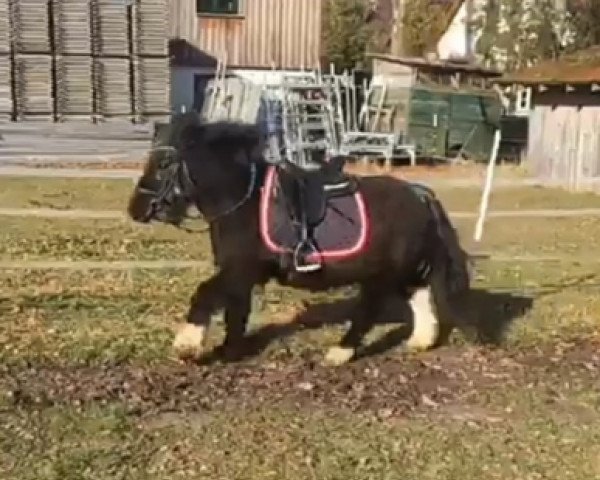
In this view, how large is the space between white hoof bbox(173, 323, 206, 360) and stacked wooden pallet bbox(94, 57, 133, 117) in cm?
2565

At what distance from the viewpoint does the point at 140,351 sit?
9125 mm

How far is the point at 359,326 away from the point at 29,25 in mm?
26062

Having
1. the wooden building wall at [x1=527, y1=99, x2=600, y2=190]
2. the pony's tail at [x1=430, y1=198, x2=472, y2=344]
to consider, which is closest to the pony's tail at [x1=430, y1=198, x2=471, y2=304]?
the pony's tail at [x1=430, y1=198, x2=472, y2=344]

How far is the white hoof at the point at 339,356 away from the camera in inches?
A: 351

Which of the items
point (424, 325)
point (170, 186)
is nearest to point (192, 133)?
point (170, 186)

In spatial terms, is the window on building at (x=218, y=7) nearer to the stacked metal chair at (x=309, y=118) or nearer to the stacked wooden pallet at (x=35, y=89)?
the stacked metal chair at (x=309, y=118)

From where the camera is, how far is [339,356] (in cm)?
895

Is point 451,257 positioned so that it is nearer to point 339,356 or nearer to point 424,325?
point 424,325

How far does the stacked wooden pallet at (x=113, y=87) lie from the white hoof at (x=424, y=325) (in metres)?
25.1

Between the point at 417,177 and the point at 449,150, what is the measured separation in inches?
239

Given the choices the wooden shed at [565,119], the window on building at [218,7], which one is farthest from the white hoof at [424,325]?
the window on building at [218,7]

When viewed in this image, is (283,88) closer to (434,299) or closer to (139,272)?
(139,272)

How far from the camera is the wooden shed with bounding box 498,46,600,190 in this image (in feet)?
91.0

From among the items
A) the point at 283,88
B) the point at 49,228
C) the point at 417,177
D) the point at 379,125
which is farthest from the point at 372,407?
the point at 379,125
